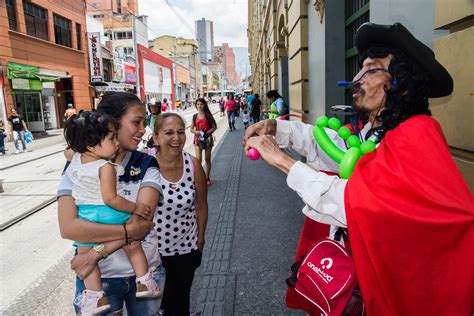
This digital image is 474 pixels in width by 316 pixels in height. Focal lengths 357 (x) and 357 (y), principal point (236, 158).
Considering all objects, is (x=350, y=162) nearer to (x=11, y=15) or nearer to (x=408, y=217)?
(x=408, y=217)

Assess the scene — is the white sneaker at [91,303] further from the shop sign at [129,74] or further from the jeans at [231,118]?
the shop sign at [129,74]

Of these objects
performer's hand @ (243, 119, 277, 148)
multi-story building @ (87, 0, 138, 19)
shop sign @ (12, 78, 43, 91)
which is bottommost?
performer's hand @ (243, 119, 277, 148)

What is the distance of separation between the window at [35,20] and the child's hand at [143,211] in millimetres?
23796

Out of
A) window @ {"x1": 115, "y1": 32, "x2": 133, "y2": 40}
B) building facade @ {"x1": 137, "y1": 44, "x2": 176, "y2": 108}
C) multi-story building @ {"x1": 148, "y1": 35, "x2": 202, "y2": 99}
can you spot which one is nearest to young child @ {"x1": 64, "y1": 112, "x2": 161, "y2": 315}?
building facade @ {"x1": 137, "y1": 44, "x2": 176, "y2": 108}

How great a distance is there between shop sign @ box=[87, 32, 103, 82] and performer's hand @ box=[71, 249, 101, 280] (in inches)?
1127

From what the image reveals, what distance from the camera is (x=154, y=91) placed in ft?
173

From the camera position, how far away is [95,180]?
169 centimetres

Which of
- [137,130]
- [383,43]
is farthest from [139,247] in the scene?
[383,43]

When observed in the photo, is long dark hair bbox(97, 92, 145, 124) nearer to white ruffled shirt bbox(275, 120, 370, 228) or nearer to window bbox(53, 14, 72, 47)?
white ruffled shirt bbox(275, 120, 370, 228)

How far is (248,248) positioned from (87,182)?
2.92 metres

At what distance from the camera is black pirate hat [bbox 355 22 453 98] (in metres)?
1.48

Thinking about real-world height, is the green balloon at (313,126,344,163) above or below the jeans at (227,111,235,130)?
above

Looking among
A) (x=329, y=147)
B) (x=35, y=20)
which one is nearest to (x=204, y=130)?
(x=329, y=147)

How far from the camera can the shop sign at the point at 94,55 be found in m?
27.7
